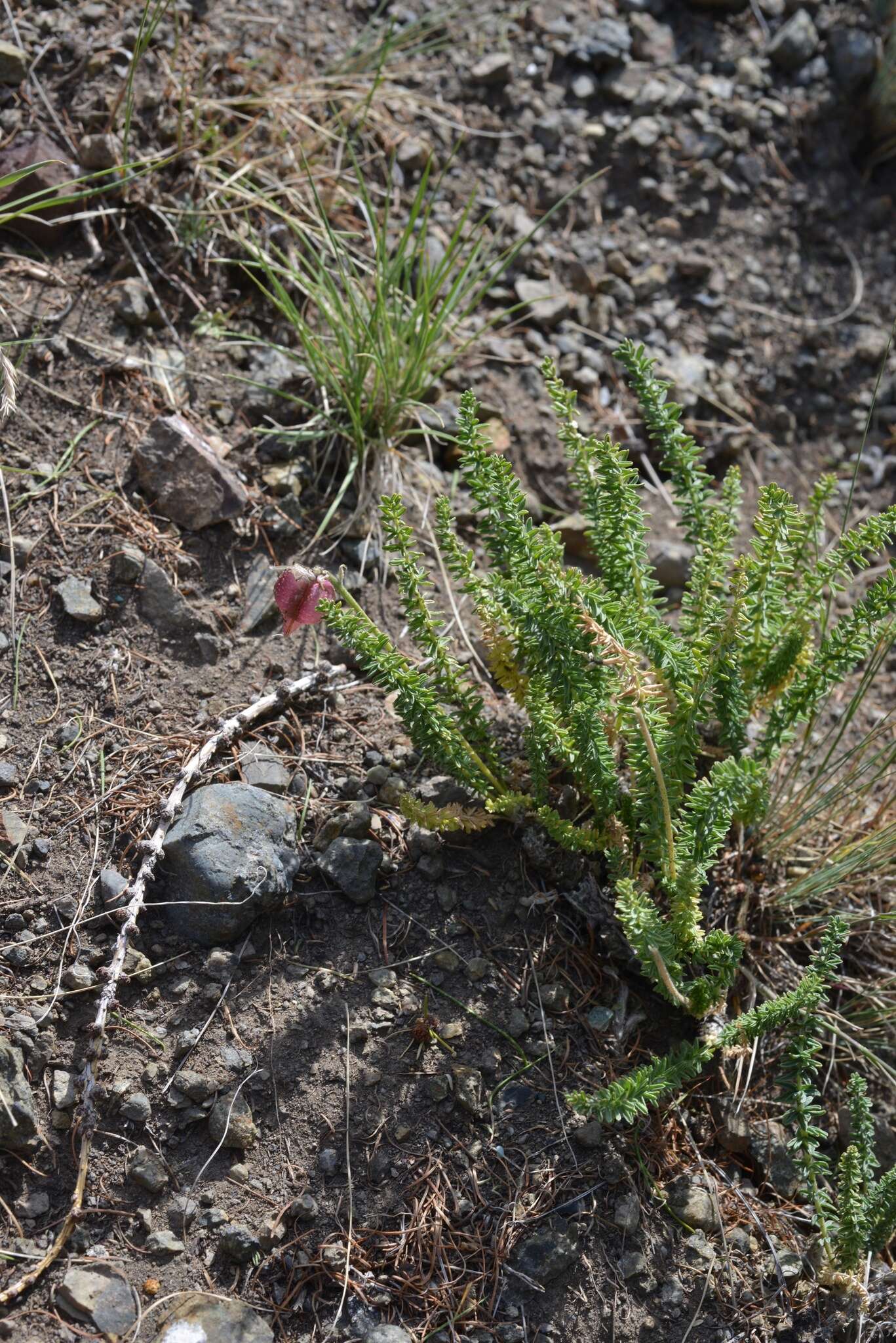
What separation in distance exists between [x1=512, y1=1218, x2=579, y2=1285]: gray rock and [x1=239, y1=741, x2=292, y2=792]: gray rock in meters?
1.13

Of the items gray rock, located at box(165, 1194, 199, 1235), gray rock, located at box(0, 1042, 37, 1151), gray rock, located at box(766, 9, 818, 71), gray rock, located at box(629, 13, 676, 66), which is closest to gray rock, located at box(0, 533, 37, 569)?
gray rock, located at box(0, 1042, 37, 1151)

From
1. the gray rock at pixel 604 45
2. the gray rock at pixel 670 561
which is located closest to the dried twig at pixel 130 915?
the gray rock at pixel 670 561

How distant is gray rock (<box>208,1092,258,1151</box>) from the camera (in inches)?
85.7

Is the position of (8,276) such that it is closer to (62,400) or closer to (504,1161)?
(62,400)

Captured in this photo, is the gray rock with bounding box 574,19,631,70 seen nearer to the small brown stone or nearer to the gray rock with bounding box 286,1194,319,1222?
the small brown stone

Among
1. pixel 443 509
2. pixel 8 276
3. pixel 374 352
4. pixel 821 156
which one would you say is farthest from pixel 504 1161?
pixel 821 156

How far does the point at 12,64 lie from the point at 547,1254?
3.55 m

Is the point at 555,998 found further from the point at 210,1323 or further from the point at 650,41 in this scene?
the point at 650,41

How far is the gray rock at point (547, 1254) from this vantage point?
84.7 inches

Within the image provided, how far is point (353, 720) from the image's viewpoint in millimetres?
2818

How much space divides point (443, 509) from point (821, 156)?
307cm

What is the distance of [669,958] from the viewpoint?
2307 millimetres

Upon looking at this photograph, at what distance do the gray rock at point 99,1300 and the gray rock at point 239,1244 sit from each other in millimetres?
182

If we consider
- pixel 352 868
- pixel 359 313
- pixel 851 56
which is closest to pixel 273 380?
pixel 359 313
